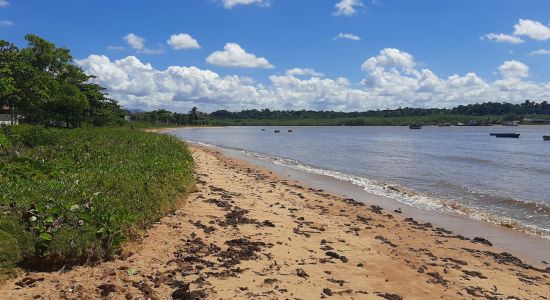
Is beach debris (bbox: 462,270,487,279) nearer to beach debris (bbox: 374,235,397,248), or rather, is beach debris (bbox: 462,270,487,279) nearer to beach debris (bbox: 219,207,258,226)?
beach debris (bbox: 374,235,397,248)

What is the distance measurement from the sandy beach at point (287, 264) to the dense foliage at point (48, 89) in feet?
77.3

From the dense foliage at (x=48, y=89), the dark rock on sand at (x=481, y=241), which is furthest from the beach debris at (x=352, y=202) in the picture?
the dense foliage at (x=48, y=89)

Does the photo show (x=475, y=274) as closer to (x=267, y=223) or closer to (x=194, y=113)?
(x=267, y=223)

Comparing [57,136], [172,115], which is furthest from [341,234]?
[172,115]

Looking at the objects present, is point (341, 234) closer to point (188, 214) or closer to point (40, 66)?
point (188, 214)

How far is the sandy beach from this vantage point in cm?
612

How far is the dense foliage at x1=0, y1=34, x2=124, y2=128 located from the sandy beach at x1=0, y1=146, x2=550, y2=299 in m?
23.6

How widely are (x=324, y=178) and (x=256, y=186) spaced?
7507 mm

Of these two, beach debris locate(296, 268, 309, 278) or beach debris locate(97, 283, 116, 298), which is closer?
beach debris locate(97, 283, 116, 298)

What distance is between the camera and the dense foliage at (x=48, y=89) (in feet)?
98.8

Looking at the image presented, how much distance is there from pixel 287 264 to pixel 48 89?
3220 cm

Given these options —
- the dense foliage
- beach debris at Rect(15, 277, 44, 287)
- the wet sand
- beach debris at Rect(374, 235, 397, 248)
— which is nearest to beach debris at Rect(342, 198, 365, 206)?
the wet sand

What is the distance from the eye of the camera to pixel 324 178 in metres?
24.6

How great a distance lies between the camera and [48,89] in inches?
1330
